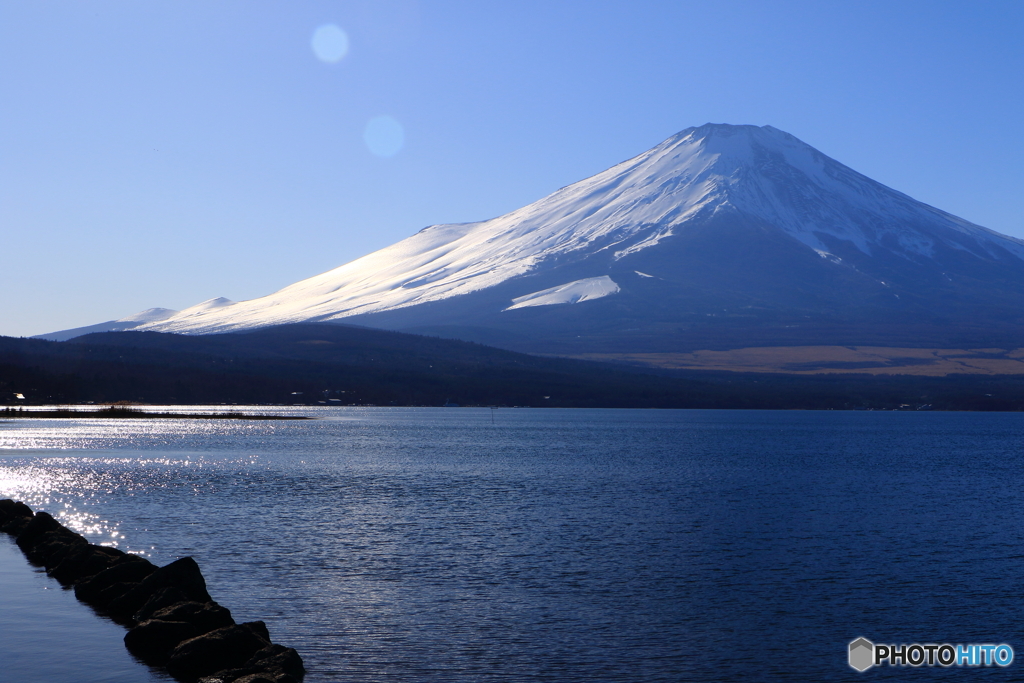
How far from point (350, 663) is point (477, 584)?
27.6ft

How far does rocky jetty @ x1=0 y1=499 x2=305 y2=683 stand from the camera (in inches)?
732

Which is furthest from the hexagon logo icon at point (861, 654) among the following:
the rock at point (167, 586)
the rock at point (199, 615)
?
the rock at point (167, 586)

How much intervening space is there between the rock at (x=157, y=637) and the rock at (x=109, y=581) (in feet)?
12.7

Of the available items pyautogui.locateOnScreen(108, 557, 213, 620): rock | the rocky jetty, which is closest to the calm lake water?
the rocky jetty

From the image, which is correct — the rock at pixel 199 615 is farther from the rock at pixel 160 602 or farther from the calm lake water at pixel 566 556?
the calm lake water at pixel 566 556

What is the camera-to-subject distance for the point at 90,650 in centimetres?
2036

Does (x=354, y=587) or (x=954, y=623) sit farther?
(x=354, y=587)

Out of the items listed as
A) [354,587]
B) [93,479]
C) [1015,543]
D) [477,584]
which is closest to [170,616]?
[354,587]

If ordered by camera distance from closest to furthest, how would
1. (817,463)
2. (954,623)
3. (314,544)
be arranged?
1. (954,623)
2. (314,544)
3. (817,463)

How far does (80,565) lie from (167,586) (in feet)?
19.0

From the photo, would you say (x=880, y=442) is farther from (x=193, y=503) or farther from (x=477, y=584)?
(x=477, y=584)

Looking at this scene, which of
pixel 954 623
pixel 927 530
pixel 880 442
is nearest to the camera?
pixel 954 623

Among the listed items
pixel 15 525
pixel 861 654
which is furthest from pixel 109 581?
pixel 861 654

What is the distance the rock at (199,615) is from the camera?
21000mm
